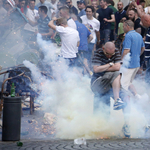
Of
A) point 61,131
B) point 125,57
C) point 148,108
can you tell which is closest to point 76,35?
point 125,57

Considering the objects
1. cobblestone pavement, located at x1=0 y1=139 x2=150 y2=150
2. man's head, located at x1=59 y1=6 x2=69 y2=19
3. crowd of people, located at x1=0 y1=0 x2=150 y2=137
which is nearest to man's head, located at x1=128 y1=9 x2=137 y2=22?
crowd of people, located at x1=0 y1=0 x2=150 y2=137

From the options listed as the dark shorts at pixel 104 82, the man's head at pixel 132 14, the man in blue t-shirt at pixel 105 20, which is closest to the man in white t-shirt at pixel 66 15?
the man in blue t-shirt at pixel 105 20

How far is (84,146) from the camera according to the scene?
550 centimetres

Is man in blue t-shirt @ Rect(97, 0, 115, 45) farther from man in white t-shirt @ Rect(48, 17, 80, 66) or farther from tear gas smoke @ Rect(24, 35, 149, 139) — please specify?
tear gas smoke @ Rect(24, 35, 149, 139)

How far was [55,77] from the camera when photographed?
322 inches

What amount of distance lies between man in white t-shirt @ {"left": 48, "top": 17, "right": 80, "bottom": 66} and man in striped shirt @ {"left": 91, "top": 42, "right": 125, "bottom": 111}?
2.48m

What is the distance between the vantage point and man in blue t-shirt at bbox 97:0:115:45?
11.5 m

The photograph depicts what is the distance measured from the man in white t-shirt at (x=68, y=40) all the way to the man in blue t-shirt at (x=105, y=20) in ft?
8.10

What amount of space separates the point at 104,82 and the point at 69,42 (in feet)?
9.35

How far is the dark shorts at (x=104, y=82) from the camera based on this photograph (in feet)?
21.2

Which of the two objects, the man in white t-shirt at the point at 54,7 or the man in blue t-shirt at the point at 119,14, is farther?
the man in blue t-shirt at the point at 119,14

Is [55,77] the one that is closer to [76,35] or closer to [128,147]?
[76,35]

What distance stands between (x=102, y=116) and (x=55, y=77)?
Answer: 194cm

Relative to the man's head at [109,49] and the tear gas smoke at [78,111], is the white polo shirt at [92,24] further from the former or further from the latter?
the man's head at [109,49]
